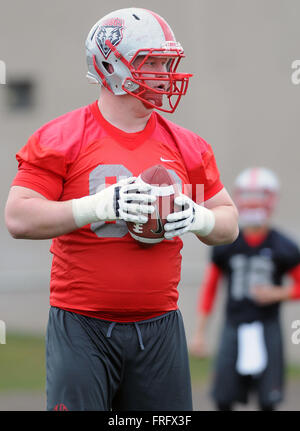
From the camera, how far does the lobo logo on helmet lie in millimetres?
3402

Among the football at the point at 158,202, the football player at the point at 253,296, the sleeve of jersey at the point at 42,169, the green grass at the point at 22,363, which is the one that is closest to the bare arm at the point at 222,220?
the football at the point at 158,202

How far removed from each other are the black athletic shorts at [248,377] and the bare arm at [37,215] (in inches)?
116

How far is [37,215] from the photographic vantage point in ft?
10.6

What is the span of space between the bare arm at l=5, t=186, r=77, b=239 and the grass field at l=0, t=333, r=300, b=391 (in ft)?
17.3

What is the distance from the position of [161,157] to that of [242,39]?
5.76 m

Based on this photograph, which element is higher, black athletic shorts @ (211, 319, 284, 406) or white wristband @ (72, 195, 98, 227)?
white wristband @ (72, 195, 98, 227)

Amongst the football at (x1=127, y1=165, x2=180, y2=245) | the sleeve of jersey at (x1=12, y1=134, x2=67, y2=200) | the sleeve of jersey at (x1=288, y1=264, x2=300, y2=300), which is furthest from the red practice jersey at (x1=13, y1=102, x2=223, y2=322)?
the sleeve of jersey at (x1=288, y1=264, x2=300, y2=300)

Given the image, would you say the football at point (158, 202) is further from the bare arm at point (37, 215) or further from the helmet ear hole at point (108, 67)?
the helmet ear hole at point (108, 67)

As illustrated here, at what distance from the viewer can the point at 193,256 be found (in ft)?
32.0

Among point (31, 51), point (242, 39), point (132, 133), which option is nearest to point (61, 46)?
point (31, 51)

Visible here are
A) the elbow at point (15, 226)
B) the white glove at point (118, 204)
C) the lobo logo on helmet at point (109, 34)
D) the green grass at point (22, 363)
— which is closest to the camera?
the white glove at point (118, 204)

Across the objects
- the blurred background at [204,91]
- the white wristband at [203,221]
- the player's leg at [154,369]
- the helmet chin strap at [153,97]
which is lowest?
the player's leg at [154,369]

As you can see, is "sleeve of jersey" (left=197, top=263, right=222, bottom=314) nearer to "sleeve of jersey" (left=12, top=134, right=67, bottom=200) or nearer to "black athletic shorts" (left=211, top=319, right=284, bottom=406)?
"black athletic shorts" (left=211, top=319, right=284, bottom=406)

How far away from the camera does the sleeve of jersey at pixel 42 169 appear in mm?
3266
